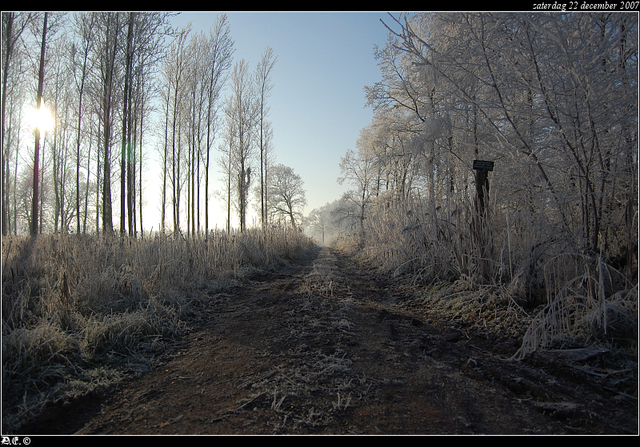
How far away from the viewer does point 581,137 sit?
2.65m

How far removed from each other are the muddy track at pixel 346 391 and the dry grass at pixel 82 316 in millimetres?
230

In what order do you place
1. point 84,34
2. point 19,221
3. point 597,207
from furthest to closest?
point 19,221 → point 84,34 → point 597,207

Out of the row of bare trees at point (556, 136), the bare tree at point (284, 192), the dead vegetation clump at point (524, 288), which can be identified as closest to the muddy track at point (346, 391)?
the dead vegetation clump at point (524, 288)

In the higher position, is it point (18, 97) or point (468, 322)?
point (18, 97)

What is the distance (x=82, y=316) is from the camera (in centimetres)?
264

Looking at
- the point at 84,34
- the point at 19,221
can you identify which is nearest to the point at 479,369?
the point at 84,34

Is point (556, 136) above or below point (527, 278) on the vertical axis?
above

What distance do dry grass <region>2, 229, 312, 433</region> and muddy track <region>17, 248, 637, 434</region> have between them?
23 centimetres

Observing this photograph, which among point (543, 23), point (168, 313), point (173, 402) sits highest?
point (543, 23)

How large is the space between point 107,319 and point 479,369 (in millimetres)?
2910

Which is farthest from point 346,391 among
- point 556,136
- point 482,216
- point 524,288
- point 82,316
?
point 556,136

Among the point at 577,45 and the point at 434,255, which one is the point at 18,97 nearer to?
the point at 434,255

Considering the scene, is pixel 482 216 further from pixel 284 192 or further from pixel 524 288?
pixel 284 192

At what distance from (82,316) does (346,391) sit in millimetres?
2381
